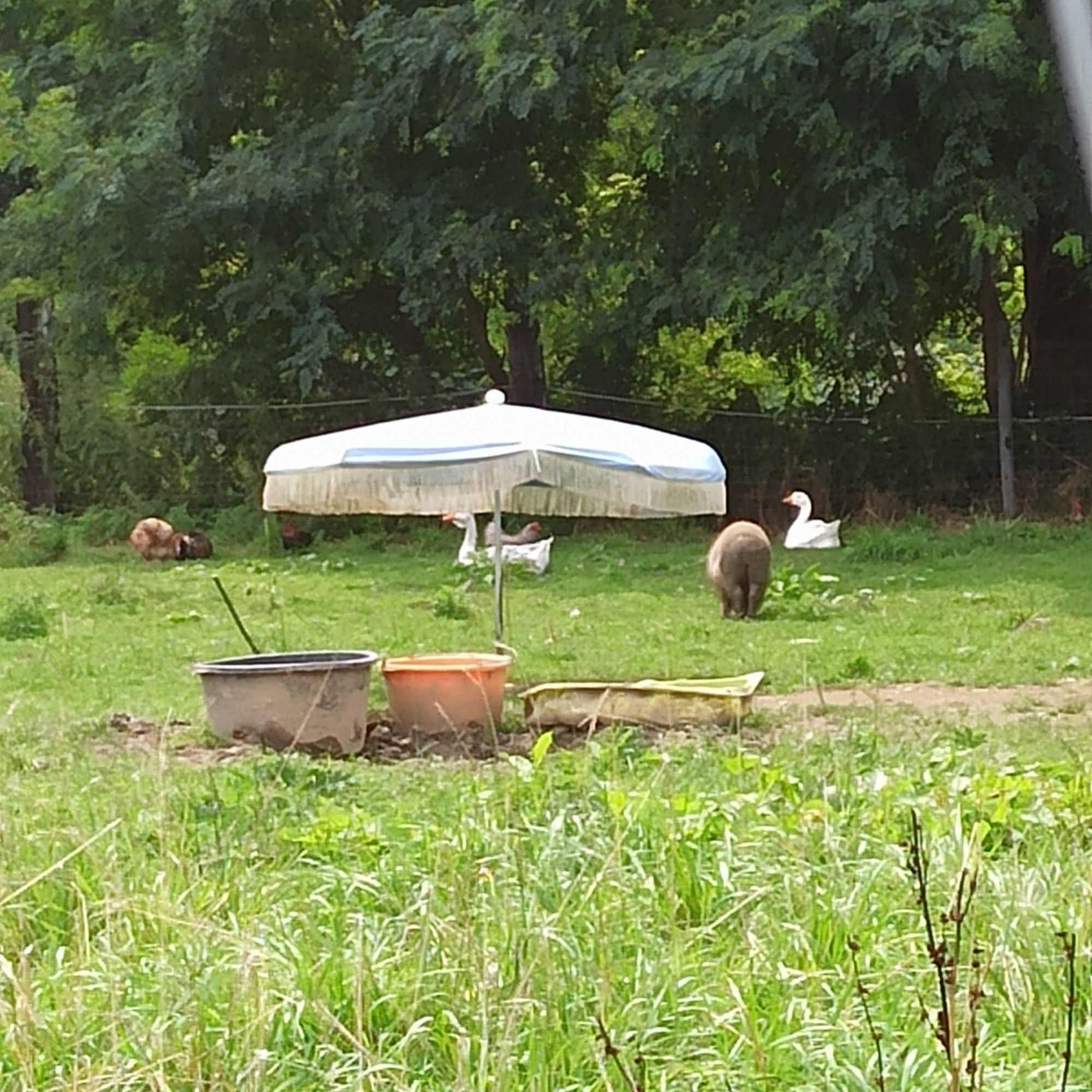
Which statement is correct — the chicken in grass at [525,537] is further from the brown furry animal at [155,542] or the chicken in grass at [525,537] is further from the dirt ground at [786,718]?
the dirt ground at [786,718]

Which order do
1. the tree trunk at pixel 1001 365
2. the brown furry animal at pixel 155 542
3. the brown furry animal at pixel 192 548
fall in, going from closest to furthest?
the tree trunk at pixel 1001 365
the brown furry animal at pixel 192 548
the brown furry animal at pixel 155 542

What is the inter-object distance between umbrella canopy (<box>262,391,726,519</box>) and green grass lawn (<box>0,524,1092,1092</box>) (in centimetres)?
121

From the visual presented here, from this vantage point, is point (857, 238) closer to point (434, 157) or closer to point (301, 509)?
point (434, 157)

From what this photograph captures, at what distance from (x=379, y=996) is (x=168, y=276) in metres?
17.2

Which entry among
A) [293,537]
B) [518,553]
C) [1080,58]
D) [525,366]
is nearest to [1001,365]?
[525,366]

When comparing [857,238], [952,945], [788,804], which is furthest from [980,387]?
[952,945]

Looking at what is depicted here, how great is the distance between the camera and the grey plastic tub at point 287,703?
22.4 ft

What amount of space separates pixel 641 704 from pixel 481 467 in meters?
1.10

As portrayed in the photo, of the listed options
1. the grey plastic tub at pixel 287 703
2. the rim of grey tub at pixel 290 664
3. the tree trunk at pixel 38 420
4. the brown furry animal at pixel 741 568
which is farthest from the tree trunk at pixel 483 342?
the grey plastic tub at pixel 287 703

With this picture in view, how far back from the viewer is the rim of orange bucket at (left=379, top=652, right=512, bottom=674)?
7281 millimetres

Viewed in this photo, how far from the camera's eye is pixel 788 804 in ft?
14.1

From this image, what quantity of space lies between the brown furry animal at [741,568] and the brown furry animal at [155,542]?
7.83 metres

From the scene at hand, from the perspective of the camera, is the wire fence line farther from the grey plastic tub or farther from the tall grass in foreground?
the tall grass in foreground

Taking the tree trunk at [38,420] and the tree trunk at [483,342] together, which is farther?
the tree trunk at [38,420]
